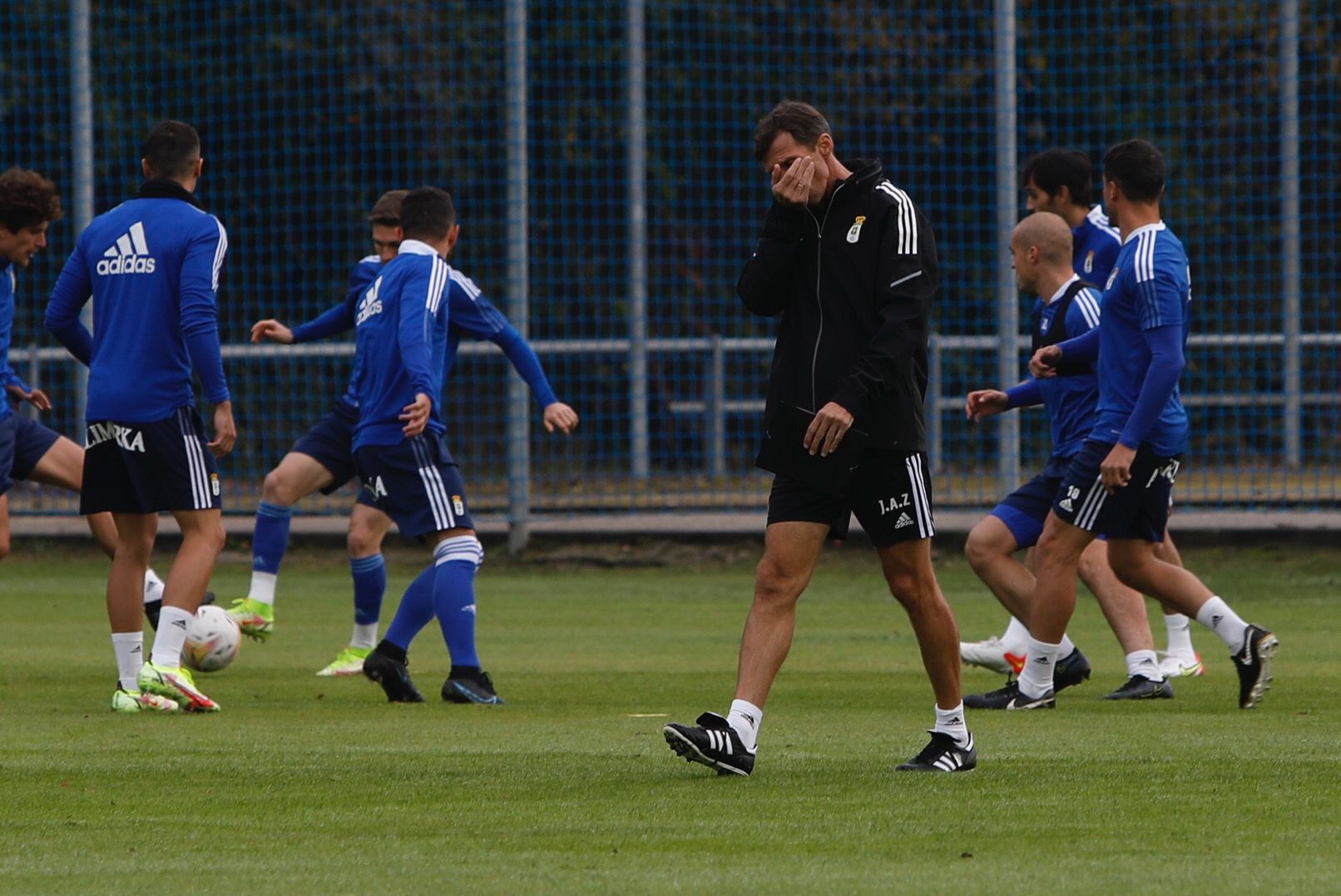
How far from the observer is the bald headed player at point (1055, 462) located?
8438 millimetres

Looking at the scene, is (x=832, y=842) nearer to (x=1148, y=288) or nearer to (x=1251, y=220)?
(x=1148, y=288)

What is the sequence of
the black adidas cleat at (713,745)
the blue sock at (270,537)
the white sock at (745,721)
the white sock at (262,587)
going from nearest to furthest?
the black adidas cleat at (713,745)
the white sock at (745,721)
the white sock at (262,587)
the blue sock at (270,537)

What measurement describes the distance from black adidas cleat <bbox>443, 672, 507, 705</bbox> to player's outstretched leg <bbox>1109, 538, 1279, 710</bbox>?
2411mm

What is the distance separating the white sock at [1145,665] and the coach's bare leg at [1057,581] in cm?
54

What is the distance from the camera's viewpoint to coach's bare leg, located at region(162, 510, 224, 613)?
7.98 meters

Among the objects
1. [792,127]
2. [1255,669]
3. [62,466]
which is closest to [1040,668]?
[1255,669]

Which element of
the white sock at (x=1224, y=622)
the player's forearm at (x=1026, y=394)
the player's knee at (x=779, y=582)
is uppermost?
the player's forearm at (x=1026, y=394)

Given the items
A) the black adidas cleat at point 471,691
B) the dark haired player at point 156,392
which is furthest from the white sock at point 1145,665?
the dark haired player at point 156,392

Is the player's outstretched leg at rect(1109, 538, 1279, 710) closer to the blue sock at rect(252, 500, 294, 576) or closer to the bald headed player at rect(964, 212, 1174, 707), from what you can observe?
the bald headed player at rect(964, 212, 1174, 707)

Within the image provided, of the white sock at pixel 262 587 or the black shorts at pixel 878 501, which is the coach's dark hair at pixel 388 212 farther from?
the black shorts at pixel 878 501

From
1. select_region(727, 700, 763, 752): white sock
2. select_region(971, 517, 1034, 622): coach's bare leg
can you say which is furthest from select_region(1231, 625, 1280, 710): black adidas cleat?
select_region(727, 700, 763, 752): white sock

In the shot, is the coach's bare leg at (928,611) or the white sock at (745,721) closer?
the white sock at (745,721)

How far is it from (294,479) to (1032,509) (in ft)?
11.6

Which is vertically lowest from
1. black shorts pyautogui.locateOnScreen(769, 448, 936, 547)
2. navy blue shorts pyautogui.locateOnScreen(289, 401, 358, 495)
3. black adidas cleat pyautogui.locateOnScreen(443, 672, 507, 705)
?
black adidas cleat pyautogui.locateOnScreen(443, 672, 507, 705)
